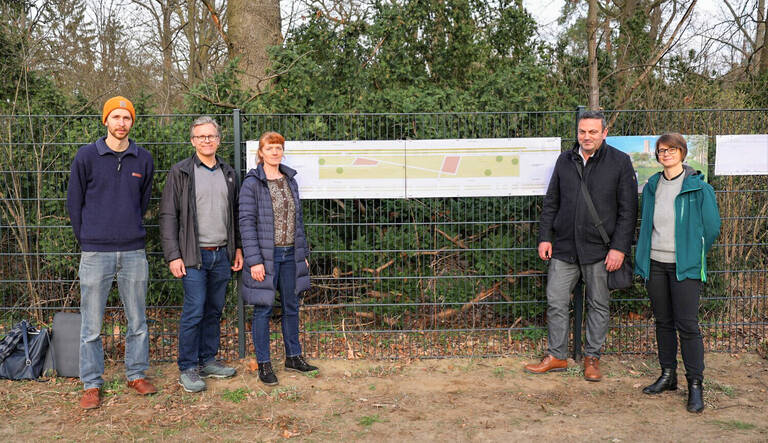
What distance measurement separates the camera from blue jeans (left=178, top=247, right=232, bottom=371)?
174 inches

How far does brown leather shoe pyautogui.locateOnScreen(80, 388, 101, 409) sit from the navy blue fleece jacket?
1.08 m

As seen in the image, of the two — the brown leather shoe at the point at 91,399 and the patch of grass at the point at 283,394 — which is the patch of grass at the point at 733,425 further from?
the brown leather shoe at the point at 91,399

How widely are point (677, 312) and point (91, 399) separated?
437 centimetres

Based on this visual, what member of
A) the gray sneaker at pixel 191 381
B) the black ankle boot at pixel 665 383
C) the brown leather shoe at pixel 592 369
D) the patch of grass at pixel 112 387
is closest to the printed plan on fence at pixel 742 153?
the black ankle boot at pixel 665 383

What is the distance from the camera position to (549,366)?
4910 millimetres

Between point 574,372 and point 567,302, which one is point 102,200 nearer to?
point 567,302

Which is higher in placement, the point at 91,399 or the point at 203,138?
Answer: the point at 203,138

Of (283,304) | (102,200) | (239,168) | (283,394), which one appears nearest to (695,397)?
(283,394)

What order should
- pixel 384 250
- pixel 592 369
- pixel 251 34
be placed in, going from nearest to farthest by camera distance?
1. pixel 592 369
2. pixel 384 250
3. pixel 251 34

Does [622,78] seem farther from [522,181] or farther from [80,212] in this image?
[80,212]

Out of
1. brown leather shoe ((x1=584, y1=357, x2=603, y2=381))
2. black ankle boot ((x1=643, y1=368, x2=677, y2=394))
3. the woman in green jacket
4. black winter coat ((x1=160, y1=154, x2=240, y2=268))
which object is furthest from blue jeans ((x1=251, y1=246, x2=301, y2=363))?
black ankle boot ((x1=643, y1=368, x2=677, y2=394))

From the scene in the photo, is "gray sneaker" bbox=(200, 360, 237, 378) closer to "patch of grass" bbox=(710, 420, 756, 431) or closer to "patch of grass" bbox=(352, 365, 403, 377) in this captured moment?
"patch of grass" bbox=(352, 365, 403, 377)

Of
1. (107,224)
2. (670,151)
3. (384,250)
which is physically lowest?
(384,250)

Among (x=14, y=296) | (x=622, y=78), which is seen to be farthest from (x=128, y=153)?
(x=622, y=78)
